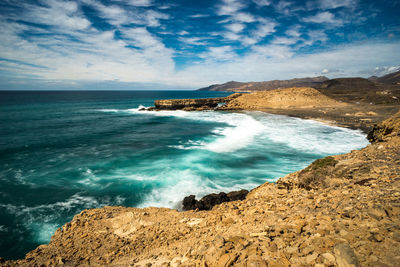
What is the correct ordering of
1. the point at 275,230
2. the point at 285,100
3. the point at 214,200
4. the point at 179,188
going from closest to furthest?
the point at 275,230
the point at 214,200
the point at 179,188
the point at 285,100

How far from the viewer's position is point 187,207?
7820mm

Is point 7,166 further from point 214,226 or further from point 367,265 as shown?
point 367,265

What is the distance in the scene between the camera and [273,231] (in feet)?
11.0

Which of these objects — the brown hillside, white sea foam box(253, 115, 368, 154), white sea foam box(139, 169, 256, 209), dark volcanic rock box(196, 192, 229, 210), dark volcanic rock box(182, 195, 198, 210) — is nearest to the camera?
dark volcanic rock box(196, 192, 229, 210)

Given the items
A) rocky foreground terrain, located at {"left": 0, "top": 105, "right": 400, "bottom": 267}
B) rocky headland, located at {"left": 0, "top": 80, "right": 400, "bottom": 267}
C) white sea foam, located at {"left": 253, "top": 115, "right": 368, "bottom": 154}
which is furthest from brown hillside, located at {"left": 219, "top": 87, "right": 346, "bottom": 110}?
rocky foreground terrain, located at {"left": 0, "top": 105, "right": 400, "bottom": 267}

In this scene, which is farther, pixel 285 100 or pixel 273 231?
pixel 285 100

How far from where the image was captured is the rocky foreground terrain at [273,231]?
2.63 meters

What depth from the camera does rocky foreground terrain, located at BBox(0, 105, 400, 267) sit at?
2631mm

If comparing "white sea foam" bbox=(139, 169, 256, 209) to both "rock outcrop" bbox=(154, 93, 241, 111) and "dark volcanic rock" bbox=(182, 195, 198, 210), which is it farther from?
"rock outcrop" bbox=(154, 93, 241, 111)

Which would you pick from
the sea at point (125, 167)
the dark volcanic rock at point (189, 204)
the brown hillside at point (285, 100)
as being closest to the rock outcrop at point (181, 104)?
the brown hillside at point (285, 100)

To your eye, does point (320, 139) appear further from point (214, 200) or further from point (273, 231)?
point (273, 231)

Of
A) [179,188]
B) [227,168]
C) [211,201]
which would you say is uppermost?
[211,201]

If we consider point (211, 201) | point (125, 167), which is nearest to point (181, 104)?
point (125, 167)

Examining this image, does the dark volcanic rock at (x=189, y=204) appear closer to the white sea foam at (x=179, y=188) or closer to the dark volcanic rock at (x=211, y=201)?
the dark volcanic rock at (x=211, y=201)
